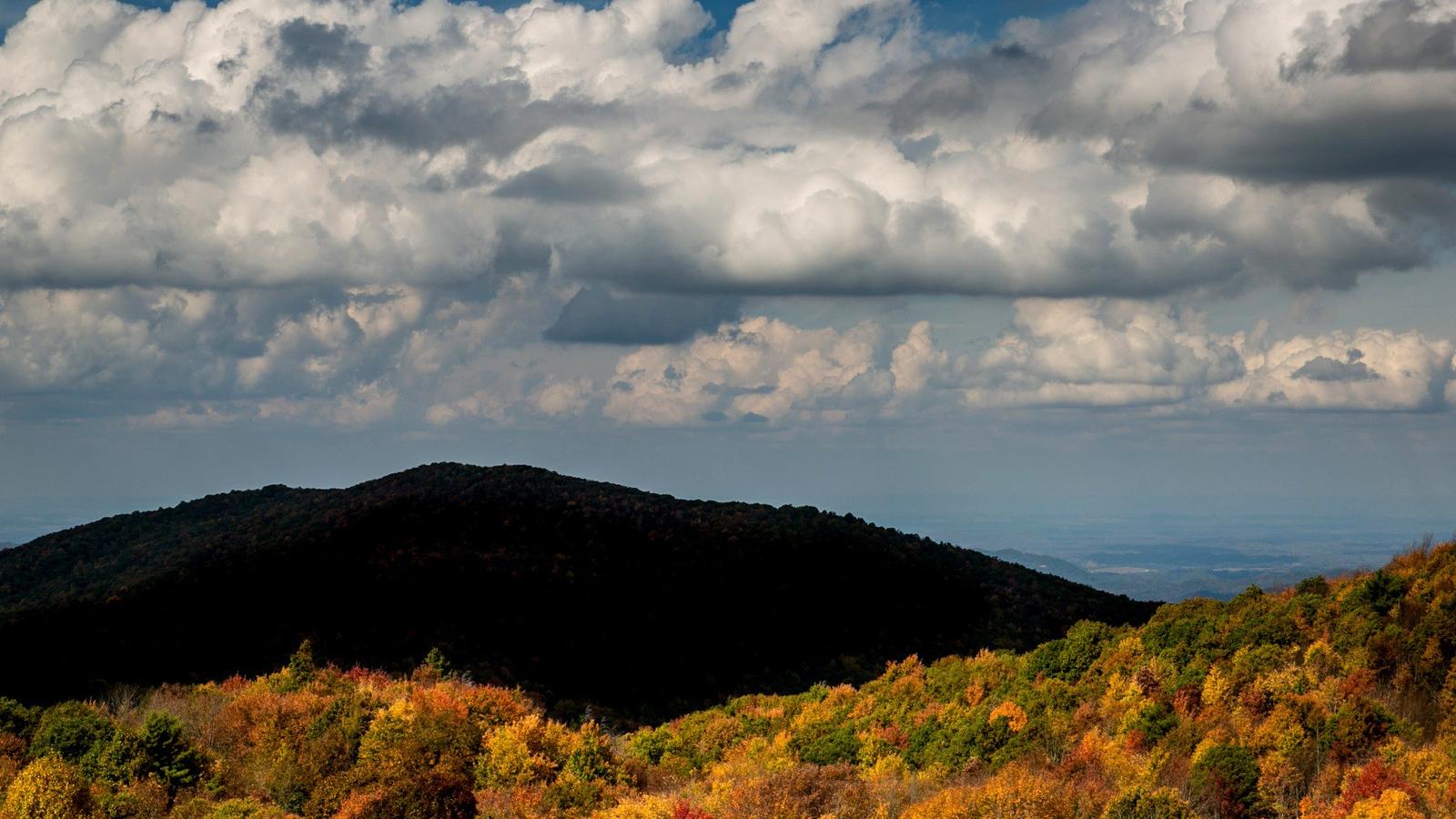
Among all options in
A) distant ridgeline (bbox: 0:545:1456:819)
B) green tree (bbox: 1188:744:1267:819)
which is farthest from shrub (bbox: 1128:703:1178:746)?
green tree (bbox: 1188:744:1267:819)

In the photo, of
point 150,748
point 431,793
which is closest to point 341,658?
point 150,748

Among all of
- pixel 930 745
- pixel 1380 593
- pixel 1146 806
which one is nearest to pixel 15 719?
pixel 930 745

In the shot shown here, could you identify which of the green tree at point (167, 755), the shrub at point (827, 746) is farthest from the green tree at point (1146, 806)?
the green tree at point (167, 755)

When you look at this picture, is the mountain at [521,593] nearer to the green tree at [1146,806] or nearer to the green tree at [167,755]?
the green tree at [167,755]

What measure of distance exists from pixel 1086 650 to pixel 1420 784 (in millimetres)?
13635

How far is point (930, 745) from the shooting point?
84.6ft

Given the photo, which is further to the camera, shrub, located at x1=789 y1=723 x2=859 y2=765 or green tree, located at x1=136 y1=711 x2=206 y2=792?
shrub, located at x1=789 y1=723 x2=859 y2=765

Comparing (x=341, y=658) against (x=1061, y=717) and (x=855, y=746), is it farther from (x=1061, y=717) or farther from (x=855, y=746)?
(x=1061, y=717)

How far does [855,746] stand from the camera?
88.1 feet

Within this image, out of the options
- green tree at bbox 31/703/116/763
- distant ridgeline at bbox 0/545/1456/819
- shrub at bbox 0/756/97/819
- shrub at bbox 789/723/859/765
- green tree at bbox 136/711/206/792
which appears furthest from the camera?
shrub at bbox 789/723/859/765

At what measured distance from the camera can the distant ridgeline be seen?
18844mm

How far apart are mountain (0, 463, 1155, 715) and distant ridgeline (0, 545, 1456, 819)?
990 inches

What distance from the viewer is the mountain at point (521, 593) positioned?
56031mm

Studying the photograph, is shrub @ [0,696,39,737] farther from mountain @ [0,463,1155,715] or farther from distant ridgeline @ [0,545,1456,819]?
mountain @ [0,463,1155,715]
